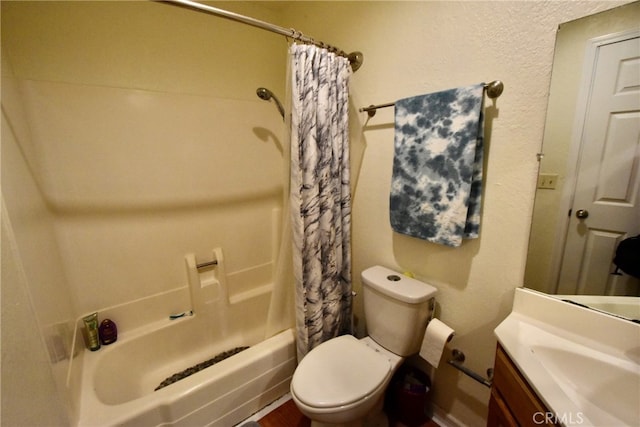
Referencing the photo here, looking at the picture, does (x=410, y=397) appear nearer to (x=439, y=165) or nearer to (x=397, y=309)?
(x=397, y=309)

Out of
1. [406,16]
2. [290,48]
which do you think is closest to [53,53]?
[290,48]

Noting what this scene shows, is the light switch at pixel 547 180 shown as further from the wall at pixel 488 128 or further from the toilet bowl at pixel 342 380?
the toilet bowl at pixel 342 380

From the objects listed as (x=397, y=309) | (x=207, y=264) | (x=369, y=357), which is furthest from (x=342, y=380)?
(x=207, y=264)

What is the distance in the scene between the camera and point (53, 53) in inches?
47.6

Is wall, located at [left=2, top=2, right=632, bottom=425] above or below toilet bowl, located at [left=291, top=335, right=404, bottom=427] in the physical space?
above

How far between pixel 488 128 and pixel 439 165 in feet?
0.74

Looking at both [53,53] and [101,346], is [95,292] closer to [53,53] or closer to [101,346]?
[101,346]

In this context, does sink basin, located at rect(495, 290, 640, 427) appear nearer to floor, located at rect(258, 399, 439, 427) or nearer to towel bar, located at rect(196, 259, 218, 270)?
floor, located at rect(258, 399, 439, 427)

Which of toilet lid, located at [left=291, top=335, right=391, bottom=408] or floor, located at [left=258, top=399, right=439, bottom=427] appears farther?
floor, located at [left=258, top=399, right=439, bottom=427]

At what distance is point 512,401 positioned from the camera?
75 centimetres

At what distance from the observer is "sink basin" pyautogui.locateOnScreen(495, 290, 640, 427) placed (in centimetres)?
62

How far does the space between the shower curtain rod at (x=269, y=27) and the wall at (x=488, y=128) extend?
59 mm

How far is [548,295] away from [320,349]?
972 millimetres

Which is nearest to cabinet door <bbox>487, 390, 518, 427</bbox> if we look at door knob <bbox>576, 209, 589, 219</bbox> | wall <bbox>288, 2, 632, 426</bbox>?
wall <bbox>288, 2, 632, 426</bbox>
